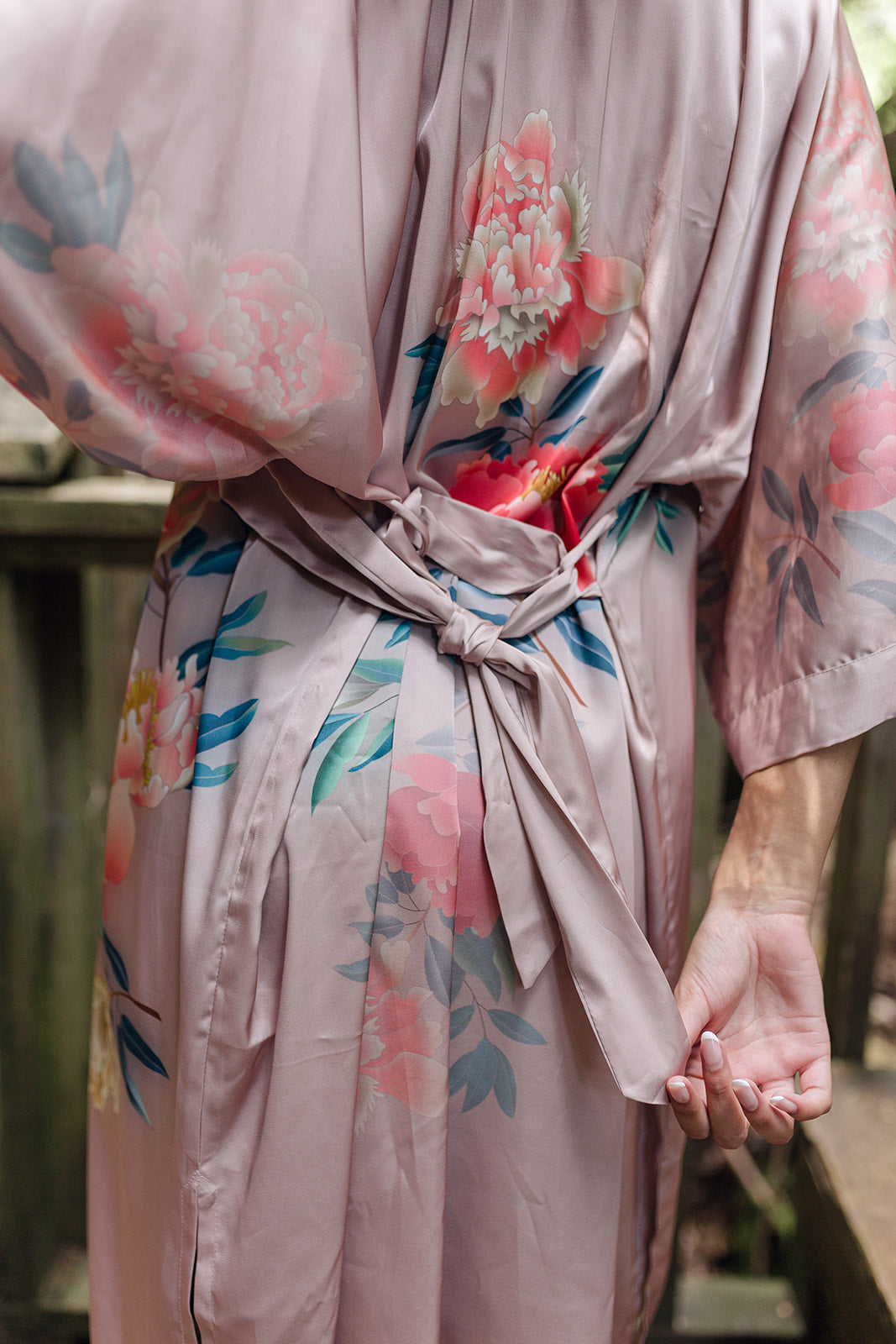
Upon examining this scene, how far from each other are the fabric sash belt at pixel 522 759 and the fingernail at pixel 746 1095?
3 cm

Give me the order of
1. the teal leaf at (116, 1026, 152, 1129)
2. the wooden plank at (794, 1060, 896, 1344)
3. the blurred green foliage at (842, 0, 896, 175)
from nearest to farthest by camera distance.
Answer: the teal leaf at (116, 1026, 152, 1129)
the wooden plank at (794, 1060, 896, 1344)
the blurred green foliage at (842, 0, 896, 175)

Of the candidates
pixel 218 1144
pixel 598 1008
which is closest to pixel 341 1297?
pixel 218 1144

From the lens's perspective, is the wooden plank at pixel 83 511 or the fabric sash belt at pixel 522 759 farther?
the wooden plank at pixel 83 511

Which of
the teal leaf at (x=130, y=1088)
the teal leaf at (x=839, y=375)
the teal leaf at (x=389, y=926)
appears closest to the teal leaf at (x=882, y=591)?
the teal leaf at (x=839, y=375)

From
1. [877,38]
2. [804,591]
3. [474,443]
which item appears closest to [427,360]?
[474,443]

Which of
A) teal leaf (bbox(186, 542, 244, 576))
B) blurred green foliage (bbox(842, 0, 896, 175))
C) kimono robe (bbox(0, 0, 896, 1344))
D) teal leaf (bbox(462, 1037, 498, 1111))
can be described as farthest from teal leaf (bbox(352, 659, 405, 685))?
blurred green foliage (bbox(842, 0, 896, 175))

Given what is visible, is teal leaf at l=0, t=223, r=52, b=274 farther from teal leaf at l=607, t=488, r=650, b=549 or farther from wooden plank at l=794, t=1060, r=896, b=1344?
wooden plank at l=794, t=1060, r=896, b=1344

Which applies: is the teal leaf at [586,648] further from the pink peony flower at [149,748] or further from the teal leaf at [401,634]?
the pink peony flower at [149,748]

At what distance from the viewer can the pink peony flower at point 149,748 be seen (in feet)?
1.83

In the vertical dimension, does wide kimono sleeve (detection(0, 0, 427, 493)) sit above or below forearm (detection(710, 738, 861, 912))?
above

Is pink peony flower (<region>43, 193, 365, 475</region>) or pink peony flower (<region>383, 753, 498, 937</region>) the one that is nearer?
pink peony flower (<region>43, 193, 365, 475</region>)

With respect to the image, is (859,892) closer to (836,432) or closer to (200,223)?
(836,432)

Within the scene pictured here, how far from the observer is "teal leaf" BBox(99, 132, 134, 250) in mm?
399

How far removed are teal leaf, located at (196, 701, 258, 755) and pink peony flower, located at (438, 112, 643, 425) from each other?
0.20 m
